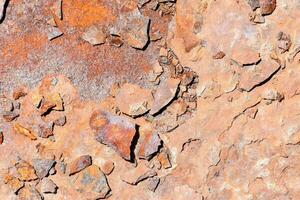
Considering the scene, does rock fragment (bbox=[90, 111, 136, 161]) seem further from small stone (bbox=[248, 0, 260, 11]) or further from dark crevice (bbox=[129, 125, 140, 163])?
small stone (bbox=[248, 0, 260, 11])

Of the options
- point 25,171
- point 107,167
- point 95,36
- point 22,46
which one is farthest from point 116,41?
point 25,171

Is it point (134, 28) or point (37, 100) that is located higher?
point (134, 28)

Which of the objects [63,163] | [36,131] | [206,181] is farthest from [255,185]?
[36,131]

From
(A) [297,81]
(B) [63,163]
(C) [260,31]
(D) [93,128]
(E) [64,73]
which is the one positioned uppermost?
(C) [260,31]

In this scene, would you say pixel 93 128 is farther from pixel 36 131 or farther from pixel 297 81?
pixel 297 81

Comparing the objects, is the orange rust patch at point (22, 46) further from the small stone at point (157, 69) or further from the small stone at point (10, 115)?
the small stone at point (157, 69)

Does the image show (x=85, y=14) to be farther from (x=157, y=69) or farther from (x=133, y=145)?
(x=133, y=145)

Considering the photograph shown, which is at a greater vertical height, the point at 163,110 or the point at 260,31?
the point at 260,31

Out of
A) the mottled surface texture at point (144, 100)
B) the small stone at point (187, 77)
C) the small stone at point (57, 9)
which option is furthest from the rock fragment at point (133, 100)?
the small stone at point (57, 9)
